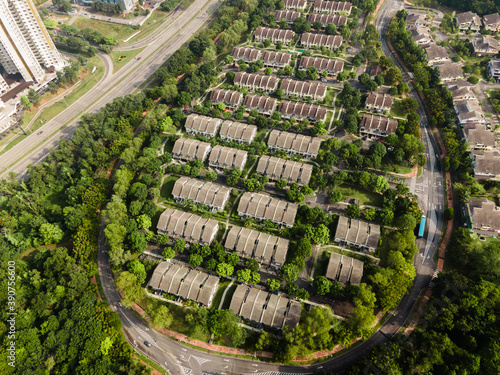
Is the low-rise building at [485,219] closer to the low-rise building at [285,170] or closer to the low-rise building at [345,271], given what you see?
the low-rise building at [345,271]

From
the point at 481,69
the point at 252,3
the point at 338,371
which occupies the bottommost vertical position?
the point at 338,371

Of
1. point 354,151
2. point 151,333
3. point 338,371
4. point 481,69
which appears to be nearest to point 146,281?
point 151,333

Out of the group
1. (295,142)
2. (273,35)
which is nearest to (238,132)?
(295,142)

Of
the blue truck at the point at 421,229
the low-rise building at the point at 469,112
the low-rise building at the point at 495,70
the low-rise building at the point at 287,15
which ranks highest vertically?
the low-rise building at the point at 287,15

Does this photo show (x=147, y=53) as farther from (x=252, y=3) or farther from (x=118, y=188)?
(x=118, y=188)

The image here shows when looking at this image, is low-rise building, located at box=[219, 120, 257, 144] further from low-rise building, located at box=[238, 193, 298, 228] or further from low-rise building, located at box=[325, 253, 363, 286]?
low-rise building, located at box=[325, 253, 363, 286]

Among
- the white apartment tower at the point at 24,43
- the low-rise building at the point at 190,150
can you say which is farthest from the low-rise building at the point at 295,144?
the white apartment tower at the point at 24,43
